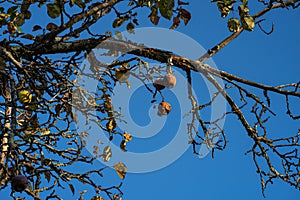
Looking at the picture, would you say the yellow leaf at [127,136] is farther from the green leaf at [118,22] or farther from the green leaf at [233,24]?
the green leaf at [233,24]

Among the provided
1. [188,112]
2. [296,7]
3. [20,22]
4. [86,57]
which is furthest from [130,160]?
[296,7]

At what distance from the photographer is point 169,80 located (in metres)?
2.46

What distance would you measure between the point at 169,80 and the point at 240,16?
47 cm

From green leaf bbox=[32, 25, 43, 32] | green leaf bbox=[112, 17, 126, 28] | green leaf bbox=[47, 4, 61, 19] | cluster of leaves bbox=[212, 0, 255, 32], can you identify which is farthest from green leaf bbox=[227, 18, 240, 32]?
green leaf bbox=[32, 25, 43, 32]

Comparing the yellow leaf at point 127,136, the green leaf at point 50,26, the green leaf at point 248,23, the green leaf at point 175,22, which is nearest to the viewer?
the green leaf at point 248,23

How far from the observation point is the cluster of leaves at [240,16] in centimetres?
235

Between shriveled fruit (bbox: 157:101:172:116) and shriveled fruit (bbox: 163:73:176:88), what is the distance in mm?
167

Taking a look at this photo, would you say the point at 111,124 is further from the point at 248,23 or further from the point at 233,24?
the point at 248,23

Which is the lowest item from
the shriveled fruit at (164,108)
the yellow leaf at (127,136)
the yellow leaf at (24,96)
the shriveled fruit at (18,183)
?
the shriveled fruit at (18,183)

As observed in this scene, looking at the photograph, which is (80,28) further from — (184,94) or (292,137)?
(292,137)

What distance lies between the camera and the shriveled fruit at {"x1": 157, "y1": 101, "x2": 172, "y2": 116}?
261 cm

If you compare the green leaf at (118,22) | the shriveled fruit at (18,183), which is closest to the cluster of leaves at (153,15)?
the green leaf at (118,22)

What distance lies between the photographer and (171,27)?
2725mm

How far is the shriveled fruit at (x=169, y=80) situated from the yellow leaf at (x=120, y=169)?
36.2 inches
